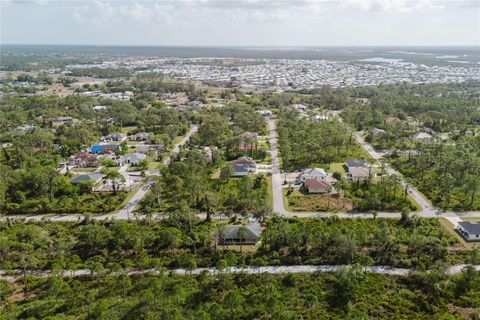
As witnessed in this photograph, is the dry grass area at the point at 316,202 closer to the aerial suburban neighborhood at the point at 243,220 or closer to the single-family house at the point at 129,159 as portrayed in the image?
the aerial suburban neighborhood at the point at 243,220

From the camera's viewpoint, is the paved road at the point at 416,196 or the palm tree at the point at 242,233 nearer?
the palm tree at the point at 242,233

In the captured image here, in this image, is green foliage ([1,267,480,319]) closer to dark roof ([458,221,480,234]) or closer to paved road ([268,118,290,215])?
dark roof ([458,221,480,234])

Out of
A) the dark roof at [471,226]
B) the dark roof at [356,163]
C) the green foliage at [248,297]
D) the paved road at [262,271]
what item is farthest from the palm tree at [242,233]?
the dark roof at [356,163]

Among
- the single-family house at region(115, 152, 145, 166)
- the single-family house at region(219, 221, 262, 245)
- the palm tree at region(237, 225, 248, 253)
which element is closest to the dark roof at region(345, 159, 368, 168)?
the single-family house at region(219, 221, 262, 245)

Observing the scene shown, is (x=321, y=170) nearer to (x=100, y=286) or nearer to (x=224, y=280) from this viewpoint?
(x=224, y=280)

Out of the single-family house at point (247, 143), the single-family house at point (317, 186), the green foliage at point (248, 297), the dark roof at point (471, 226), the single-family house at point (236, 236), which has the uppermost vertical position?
the single-family house at point (247, 143)

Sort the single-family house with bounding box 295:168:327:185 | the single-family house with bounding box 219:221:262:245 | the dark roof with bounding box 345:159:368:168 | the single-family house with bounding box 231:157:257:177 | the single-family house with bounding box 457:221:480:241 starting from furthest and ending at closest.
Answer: the dark roof with bounding box 345:159:368:168
the single-family house with bounding box 231:157:257:177
the single-family house with bounding box 295:168:327:185
the single-family house with bounding box 457:221:480:241
the single-family house with bounding box 219:221:262:245
